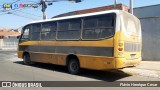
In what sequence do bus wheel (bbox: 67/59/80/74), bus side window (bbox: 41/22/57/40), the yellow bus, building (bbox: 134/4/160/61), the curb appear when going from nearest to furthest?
the yellow bus → the curb → bus wheel (bbox: 67/59/80/74) → bus side window (bbox: 41/22/57/40) → building (bbox: 134/4/160/61)

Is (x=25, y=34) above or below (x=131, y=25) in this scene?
below

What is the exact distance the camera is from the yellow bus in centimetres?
1122

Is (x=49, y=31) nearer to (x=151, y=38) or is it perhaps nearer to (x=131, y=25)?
(x=131, y=25)

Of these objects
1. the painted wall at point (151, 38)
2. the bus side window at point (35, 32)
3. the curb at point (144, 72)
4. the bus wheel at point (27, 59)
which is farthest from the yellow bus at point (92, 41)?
the painted wall at point (151, 38)

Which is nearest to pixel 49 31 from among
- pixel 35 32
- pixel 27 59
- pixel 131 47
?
pixel 35 32

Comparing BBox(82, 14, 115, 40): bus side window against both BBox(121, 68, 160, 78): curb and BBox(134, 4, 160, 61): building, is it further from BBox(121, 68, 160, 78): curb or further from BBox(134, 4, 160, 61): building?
BBox(134, 4, 160, 61): building

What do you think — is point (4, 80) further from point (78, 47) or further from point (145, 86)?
point (145, 86)

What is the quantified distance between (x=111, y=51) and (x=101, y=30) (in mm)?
1092

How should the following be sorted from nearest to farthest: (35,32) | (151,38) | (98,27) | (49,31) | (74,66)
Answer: (98,27), (74,66), (49,31), (35,32), (151,38)

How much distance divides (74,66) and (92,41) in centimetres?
180

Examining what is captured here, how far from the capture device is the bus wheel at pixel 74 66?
12986 mm

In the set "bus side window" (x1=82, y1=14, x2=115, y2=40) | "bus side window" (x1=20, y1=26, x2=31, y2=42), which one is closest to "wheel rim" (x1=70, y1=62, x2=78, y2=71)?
"bus side window" (x1=82, y1=14, x2=115, y2=40)

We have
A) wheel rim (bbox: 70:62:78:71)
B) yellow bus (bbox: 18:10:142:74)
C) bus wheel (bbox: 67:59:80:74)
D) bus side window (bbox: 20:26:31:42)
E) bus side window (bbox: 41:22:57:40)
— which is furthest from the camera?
bus side window (bbox: 20:26:31:42)

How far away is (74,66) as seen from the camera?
13195 millimetres
